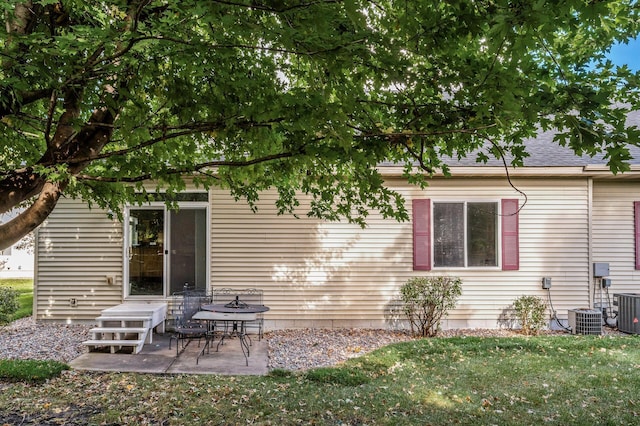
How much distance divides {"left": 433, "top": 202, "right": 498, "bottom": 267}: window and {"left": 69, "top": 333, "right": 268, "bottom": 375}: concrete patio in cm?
403

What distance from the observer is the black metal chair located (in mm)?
6508

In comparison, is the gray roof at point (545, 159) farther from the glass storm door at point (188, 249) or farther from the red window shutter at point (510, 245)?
the glass storm door at point (188, 249)

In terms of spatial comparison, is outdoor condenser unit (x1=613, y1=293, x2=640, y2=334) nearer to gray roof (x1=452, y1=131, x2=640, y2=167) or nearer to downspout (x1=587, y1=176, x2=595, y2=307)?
downspout (x1=587, y1=176, x2=595, y2=307)

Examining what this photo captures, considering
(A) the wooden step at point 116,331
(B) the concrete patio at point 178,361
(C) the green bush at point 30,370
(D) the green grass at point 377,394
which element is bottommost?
(B) the concrete patio at point 178,361

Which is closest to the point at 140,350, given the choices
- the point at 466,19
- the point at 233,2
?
the point at 233,2

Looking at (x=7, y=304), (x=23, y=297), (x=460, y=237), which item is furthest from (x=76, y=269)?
(x=460, y=237)

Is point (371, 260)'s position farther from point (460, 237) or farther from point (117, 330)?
point (117, 330)

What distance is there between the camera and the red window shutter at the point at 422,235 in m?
8.58

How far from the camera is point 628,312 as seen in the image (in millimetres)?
8445

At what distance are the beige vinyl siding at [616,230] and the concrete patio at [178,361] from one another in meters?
7.45

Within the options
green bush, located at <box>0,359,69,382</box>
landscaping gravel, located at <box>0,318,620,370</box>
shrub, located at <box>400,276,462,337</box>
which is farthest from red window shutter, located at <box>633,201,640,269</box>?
green bush, located at <box>0,359,69,382</box>

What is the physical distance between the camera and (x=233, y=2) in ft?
6.76

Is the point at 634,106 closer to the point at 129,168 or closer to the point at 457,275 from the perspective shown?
the point at 129,168

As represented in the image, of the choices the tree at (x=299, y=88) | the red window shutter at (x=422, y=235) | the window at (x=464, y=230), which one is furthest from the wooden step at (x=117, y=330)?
the window at (x=464, y=230)
